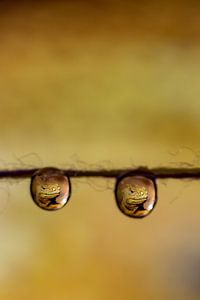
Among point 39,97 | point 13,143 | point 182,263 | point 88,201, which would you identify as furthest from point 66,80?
point 182,263

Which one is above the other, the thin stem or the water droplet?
the thin stem

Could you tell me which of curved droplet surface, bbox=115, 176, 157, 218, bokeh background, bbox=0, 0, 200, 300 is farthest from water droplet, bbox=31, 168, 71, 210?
curved droplet surface, bbox=115, 176, 157, 218

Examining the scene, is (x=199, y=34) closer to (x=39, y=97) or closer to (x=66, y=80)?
(x=66, y=80)

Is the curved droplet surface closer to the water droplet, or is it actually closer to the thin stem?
the thin stem

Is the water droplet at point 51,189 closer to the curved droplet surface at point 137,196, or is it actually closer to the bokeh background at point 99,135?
the bokeh background at point 99,135

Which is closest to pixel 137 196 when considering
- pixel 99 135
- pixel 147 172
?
pixel 147 172
